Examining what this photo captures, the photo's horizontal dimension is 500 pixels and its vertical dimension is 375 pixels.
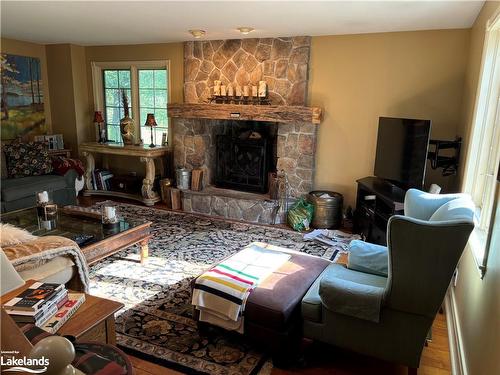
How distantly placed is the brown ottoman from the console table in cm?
351

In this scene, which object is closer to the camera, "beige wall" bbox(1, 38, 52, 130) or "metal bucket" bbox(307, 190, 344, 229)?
"metal bucket" bbox(307, 190, 344, 229)

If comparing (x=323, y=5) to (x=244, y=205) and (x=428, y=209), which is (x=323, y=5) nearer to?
(x=428, y=209)

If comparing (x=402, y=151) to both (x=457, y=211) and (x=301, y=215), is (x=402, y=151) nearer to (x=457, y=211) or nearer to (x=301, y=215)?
(x=301, y=215)

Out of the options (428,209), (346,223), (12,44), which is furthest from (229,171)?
(12,44)

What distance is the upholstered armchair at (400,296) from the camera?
5.49 ft

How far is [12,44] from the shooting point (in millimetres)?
5488

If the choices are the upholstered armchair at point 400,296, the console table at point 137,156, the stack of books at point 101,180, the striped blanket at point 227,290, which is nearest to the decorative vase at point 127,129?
the console table at point 137,156

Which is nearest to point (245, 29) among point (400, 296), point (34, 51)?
point (400, 296)

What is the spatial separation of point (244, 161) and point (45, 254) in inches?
129

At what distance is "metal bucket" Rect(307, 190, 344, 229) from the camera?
4422 millimetres

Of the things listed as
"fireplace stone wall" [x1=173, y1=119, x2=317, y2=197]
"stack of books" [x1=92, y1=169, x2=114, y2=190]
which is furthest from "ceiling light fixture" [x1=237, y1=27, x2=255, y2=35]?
"stack of books" [x1=92, y1=169, x2=114, y2=190]

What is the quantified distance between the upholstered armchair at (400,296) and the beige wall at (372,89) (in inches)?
87.9

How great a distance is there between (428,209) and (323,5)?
1.90m

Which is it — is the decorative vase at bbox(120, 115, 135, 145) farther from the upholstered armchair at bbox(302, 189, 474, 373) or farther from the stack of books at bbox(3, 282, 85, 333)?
the upholstered armchair at bbox(302, 189, 474, 373)
